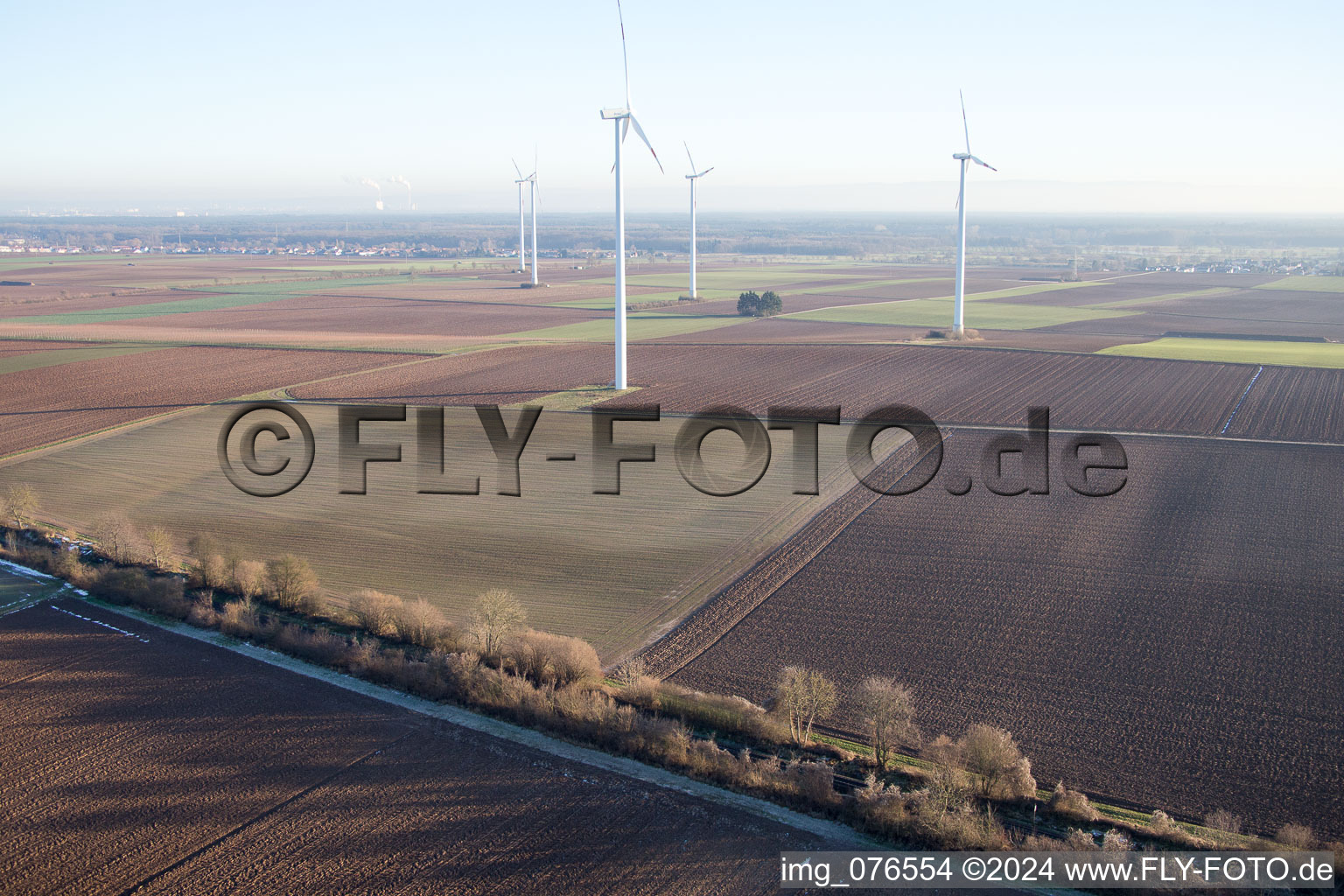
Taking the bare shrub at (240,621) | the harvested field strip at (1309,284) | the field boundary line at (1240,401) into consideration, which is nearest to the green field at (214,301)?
the bare shrub at (240,621)

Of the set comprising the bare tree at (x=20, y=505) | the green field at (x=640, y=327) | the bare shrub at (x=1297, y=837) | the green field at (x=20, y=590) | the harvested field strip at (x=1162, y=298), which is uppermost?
the harvested field strip at (x=1162, y=298)

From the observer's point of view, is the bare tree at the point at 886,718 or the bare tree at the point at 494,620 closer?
the bare tree at the point at 886,718

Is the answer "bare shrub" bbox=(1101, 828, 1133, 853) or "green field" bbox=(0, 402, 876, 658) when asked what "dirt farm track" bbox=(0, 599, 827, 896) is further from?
"green field" bbox=(0, 402, 876, 658)

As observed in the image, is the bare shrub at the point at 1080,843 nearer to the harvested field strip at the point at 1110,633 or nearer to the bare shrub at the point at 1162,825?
the bare shrub at the point at 1162,825

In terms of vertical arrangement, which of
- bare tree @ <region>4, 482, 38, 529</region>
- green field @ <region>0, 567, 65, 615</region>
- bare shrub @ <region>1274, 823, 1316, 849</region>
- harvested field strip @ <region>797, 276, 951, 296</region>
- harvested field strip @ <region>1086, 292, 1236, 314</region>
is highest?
harvested field strip @ <region>797, 276, 951, 296</region>

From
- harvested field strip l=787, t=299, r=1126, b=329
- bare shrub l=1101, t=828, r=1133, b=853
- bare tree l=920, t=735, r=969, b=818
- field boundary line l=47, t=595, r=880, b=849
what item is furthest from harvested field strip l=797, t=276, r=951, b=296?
bare shrub l=1101, t=828, r=1133, b=853

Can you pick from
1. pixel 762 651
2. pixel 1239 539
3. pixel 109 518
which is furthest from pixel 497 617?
pixel 1239 539

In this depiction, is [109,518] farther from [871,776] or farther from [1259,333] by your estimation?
[1259,333]
